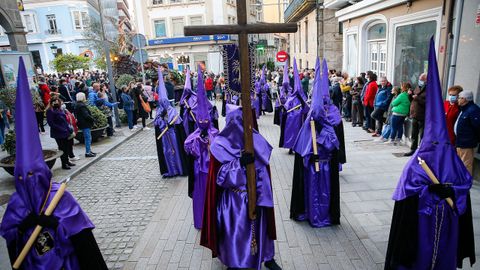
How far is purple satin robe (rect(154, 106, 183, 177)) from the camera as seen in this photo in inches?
305

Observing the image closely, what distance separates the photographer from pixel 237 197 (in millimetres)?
3783

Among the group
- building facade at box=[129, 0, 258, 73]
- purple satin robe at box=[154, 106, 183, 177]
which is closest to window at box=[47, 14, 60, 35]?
building facade at box=[129, 0, 258, 73]

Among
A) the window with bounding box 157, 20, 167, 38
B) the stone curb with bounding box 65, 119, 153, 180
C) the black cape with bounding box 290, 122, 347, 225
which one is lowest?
the stone curb with bounding box 65, 119, 153, 180

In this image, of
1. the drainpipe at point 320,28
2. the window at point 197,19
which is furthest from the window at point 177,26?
the drainpipe at point 320,28

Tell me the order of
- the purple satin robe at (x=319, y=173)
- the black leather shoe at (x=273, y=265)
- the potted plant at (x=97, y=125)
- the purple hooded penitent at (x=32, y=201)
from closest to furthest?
the purple hooded penitent at (x=32, y=201)
the black leather shoe at (x=273, y=265)
the purple satin robe at (x=319, y=173)
the potted plant at (x=97, y=125)

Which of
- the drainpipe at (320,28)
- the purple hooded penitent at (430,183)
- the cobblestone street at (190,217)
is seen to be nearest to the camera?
the purple hooded penitent at (430,183)

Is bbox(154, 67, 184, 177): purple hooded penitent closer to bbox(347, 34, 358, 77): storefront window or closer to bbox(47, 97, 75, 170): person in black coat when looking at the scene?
bbox(47, 97, 75, 170): person in black coat

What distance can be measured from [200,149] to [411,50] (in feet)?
26.6

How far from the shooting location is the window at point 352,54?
14.8m

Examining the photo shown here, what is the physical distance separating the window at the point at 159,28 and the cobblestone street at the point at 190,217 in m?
31.2

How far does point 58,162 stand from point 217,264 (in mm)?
6826

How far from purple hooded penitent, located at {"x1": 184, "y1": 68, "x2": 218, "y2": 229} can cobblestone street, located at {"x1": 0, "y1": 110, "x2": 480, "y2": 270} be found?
0.54m

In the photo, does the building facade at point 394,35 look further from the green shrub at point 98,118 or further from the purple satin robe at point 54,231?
the green shrub at point 98,118

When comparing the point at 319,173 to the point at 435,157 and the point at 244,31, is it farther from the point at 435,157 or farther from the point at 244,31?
the point at 244,31
